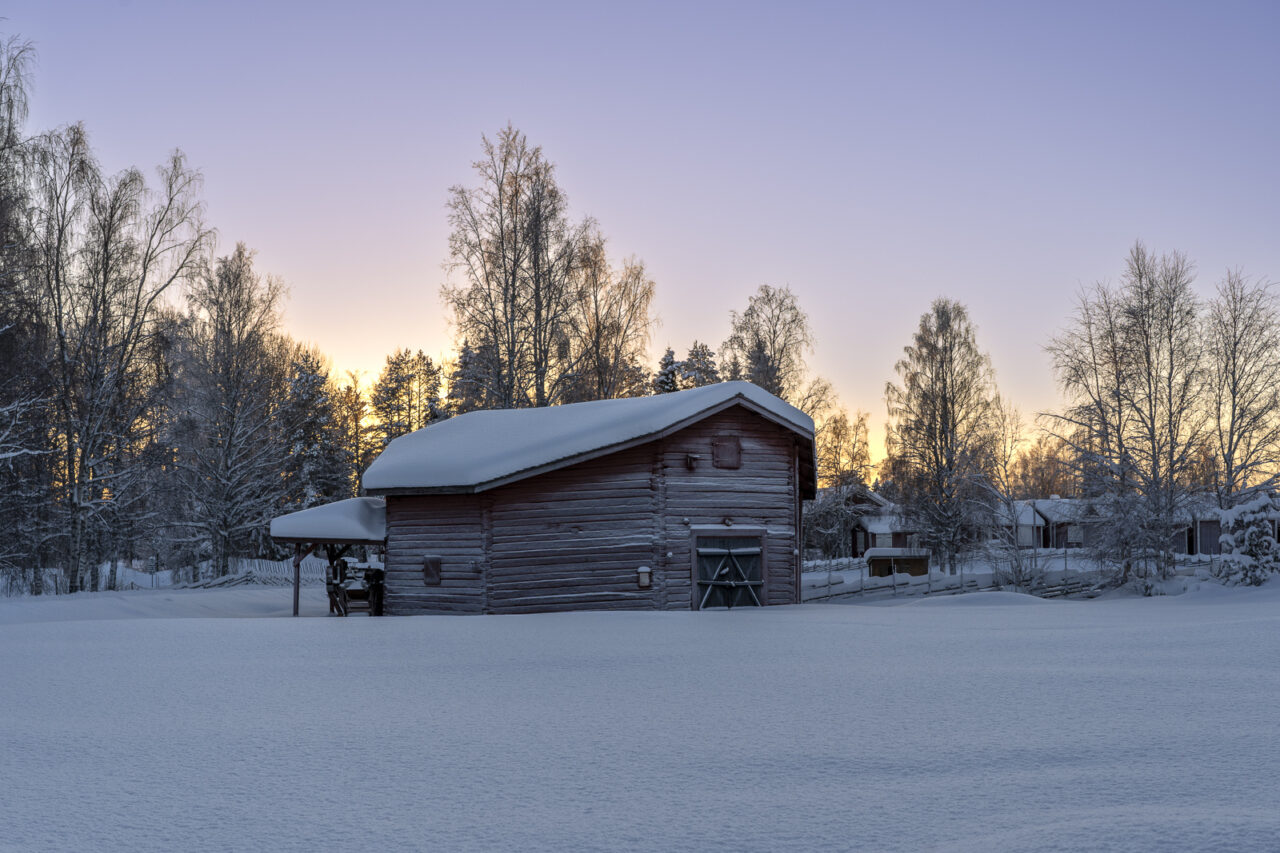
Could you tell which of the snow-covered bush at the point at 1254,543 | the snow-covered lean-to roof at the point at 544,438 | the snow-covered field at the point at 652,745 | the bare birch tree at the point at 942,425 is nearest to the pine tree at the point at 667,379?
the bare birch tree at the point at 942,425

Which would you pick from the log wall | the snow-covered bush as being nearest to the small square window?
the log wall

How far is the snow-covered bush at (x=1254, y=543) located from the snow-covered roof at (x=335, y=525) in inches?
790

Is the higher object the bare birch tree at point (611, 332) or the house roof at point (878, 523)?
the bare birch tree at point (611, 332)

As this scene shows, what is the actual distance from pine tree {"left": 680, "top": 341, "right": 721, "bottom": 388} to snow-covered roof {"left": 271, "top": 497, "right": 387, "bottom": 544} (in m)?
24.9

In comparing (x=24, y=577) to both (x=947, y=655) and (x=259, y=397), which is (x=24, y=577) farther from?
(x=947, y=655)

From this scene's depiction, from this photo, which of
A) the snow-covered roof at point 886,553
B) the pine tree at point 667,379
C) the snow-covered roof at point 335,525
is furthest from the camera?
the pine tree at point 667,379

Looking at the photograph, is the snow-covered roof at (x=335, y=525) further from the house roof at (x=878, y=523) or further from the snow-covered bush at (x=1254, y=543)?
the house roof at (x=878, y=523)

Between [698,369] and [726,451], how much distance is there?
2998 cm

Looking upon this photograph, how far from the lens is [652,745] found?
6164 mm

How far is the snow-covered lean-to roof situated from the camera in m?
20.9

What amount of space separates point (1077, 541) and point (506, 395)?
47.1m

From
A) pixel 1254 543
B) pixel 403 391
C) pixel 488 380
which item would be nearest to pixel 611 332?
pixel 488 380

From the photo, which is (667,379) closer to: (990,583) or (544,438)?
(990,583)

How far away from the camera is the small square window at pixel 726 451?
2244 cm
